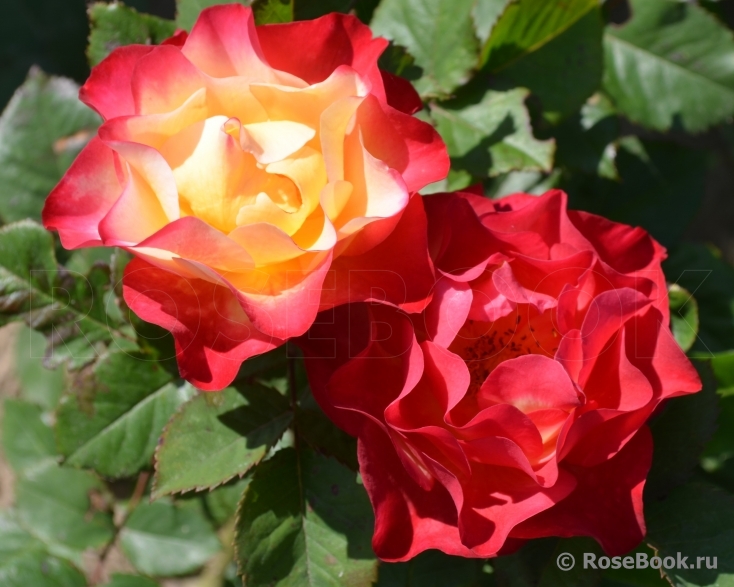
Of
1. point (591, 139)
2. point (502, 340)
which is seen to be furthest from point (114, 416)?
point (591, 139)

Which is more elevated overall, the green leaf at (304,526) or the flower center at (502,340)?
the flower center at (502,340)

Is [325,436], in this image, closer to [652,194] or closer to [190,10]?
[190,10]

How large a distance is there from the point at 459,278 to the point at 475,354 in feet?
0.32

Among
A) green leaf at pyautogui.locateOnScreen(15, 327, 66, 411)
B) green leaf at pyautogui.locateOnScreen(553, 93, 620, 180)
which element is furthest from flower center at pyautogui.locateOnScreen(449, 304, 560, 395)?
green leaf at pyautogui.locateOnScreen(15, 327, 66, 411)

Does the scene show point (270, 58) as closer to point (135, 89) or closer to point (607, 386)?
point (135, 89)

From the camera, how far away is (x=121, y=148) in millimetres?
420

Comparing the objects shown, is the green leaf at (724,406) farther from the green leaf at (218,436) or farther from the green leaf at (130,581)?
the green leaf at (130,581)

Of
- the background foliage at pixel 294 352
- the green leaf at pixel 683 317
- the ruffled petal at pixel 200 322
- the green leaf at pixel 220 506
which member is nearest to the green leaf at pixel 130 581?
the background foliage at pixel 294 352

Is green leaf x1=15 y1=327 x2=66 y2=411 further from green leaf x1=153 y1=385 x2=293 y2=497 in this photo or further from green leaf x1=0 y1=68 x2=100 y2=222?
green leaf x1=153 y1=385 x2=293 y2=497

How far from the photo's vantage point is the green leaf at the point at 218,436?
1.85 feet

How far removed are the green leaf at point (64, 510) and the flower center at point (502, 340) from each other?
0.72m

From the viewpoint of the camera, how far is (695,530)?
59 cm

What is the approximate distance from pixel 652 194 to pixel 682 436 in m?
0.54

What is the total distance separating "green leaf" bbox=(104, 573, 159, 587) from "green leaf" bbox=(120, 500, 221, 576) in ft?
0.21
